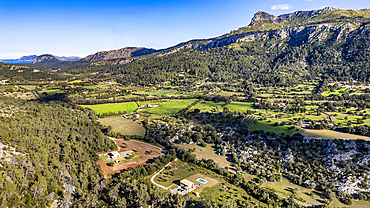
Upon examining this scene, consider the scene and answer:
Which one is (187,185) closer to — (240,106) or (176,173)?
(176,173)

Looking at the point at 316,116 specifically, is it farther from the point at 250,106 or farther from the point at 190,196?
the point at 190,196

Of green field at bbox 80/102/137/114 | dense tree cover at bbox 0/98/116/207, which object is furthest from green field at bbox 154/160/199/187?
green field at bbox 80/102/137/114

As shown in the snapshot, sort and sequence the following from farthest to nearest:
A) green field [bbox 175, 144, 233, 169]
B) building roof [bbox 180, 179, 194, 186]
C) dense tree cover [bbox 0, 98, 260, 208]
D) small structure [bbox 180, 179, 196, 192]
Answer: green field [bbox 175, 144, 233, 169]
building roof [bbox 180, 179, 194, 186]
small structure [bbox 180, 179, 196, 192]
dense tree cover [bbox 0, 98, 260, 208]

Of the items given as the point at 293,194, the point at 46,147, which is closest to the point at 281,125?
the point at 293,194

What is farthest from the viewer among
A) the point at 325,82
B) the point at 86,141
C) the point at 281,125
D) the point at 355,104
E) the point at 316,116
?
the point at 325,82

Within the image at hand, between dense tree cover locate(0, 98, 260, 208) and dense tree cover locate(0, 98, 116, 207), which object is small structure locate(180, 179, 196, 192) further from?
dense tree cover locate(0, 98, 116, 207)

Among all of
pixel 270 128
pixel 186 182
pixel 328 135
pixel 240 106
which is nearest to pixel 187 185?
pixel 186 182
